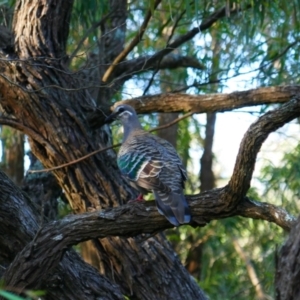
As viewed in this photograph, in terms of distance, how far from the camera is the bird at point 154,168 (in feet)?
13.5

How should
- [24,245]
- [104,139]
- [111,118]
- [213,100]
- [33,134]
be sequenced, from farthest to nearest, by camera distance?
[104,139]
[111,118]
[33,134]
[213,100]
[24,245]

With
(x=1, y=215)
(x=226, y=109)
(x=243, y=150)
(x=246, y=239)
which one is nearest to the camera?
(x=243, y=150)

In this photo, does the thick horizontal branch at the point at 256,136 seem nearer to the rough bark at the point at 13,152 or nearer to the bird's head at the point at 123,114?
the bird's head at the point at 123,114

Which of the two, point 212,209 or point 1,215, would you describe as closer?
point 212,209

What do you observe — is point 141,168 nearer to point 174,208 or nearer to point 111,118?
point 174,208

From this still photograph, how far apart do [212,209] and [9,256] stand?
126cm

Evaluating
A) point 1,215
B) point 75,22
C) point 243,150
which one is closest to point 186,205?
point 243,150

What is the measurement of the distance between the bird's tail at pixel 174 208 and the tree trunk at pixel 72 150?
3.47ft

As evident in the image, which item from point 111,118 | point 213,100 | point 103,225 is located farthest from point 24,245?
point 213,100

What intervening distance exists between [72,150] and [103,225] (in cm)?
123

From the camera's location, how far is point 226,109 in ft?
16.3

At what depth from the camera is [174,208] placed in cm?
408

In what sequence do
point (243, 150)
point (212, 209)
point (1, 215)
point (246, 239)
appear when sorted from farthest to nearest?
1. point (246, 239)
2. point (1, 215)
3. point (212, 209)
4. point (243, 150)

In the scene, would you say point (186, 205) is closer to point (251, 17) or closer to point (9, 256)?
point (9, 256)
